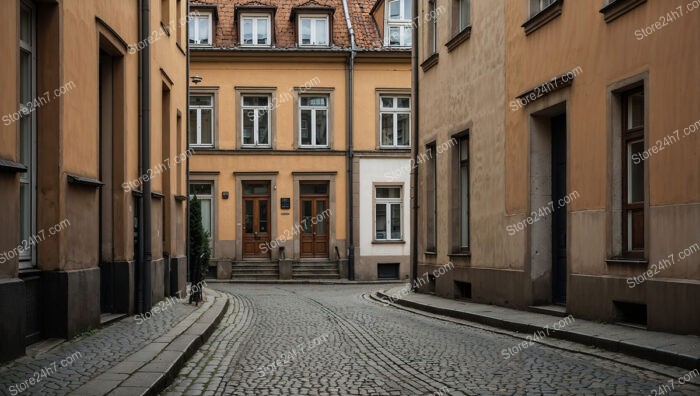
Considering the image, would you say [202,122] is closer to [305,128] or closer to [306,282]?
[305,128]

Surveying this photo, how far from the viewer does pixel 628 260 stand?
11.6 meters

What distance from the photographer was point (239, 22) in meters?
33.8

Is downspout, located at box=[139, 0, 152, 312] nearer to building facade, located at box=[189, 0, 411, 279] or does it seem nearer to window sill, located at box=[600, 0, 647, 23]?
window sill, located at box=[600, 0, 647, 23]

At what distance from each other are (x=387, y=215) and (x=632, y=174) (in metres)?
21.6

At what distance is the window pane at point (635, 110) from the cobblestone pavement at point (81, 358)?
23.2 feet

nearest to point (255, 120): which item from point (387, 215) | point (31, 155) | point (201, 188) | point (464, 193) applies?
point (201, 188)

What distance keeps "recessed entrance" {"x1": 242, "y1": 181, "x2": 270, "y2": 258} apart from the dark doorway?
763 inches

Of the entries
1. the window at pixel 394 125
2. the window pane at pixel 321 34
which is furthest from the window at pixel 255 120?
the window at pixel 394 125

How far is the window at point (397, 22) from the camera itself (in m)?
33.8

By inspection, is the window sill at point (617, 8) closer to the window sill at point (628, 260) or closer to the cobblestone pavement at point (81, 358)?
the window sill at point (628, 260)

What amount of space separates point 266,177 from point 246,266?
3.54m

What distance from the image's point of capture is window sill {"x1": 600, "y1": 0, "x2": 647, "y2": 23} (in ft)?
37.7

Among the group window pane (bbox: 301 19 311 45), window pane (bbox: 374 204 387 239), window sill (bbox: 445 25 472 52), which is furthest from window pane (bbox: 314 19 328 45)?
window sill (bbox: 445 25 472 52)

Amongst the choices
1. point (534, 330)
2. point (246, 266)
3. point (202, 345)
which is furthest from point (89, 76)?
point (246, 266)
